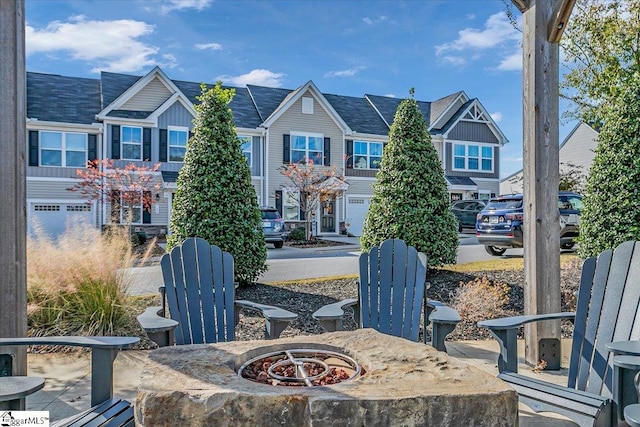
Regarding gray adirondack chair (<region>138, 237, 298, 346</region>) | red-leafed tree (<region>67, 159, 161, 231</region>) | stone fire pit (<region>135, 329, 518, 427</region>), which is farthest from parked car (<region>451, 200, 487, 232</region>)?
stone fire pit (<region>135, 329, 518, 427</region>)

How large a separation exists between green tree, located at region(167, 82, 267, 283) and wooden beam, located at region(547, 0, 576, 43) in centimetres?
354

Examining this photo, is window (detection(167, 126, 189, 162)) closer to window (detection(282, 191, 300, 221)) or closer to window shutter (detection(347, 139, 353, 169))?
window (detection(282, 191, 300, 221))

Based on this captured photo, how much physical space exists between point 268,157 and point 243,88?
3889 millimetres

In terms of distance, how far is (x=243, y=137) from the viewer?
17.2 meters

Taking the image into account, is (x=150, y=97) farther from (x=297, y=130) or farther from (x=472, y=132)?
(x=472, y=132)

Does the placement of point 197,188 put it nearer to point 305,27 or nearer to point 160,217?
point 305,27

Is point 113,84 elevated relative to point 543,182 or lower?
elevated

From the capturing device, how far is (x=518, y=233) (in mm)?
9273

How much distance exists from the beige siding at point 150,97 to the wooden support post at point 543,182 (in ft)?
49.4

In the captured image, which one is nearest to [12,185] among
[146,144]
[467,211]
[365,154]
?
[146,144]

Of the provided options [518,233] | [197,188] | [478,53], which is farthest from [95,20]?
[518,233]

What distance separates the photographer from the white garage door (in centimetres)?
1897

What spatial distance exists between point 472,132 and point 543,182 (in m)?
18.5

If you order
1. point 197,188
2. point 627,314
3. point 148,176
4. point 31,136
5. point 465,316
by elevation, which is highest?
point 31,136
